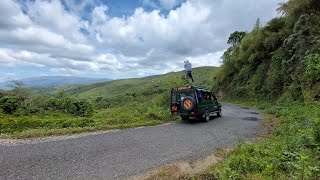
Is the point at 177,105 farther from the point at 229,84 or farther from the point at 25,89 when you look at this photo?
the point at 229,84

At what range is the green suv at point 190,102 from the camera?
619 inches

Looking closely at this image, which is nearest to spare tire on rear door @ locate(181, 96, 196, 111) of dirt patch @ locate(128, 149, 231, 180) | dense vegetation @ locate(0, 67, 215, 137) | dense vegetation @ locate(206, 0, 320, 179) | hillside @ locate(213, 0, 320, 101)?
dense vegetation @ locate(0, 67, 215, 137)

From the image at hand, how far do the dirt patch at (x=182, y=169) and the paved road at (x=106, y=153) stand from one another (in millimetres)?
337

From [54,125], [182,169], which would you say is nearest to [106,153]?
[182,169]

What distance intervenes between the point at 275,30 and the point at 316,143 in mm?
28678

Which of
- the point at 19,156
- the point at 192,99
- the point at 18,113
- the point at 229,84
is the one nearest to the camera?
the point at 19,156

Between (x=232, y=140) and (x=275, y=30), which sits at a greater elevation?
(x=275, y=30)

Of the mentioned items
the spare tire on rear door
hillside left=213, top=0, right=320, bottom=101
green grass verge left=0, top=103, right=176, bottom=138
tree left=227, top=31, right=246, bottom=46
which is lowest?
green grass verge left=0, top=103, right=176, bottom=138

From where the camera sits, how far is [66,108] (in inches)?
773

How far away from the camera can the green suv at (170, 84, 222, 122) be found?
15734 millimetres

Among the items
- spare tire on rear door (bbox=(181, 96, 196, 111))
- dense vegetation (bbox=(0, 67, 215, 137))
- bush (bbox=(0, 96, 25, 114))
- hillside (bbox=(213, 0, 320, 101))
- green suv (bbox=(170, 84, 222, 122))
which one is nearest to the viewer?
dense vegetation (bbox=(0, 67, 215, 137))

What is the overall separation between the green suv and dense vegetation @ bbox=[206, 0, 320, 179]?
468cm

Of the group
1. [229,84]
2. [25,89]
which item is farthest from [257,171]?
[229,84]

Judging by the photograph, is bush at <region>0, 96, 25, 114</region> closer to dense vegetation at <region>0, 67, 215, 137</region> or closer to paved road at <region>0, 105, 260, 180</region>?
dense vegetation at <region>0, 67, 215, 137</region>
